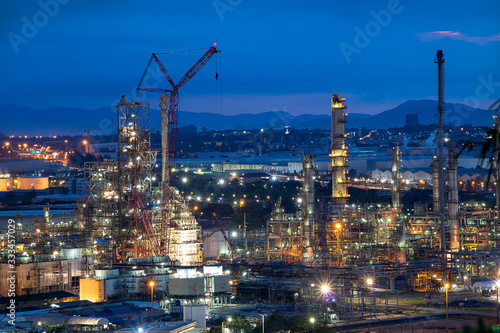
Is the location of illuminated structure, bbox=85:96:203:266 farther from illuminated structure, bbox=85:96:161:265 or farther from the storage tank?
the storage tank

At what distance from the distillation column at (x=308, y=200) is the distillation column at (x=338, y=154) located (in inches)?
77.7

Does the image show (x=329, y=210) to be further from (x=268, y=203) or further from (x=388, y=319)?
(x=268, y=203)

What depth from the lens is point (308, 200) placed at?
48.0 m

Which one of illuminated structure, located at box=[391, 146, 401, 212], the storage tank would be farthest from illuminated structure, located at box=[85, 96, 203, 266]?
the storage tank

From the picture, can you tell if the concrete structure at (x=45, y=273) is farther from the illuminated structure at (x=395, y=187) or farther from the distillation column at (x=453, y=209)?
the distillation column at (x=453, y=209)

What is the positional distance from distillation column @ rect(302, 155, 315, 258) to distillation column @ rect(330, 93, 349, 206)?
197cm

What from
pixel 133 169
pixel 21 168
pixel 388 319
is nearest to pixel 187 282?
pixel 388 319

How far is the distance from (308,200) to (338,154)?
167 inches

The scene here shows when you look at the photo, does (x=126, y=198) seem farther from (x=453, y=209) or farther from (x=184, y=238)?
(x=453, y=209)

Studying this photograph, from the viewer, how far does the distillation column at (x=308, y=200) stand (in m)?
46.6

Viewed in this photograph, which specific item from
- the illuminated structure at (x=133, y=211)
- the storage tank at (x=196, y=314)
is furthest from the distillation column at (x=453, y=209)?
the storage tank at (x=196, y=314)

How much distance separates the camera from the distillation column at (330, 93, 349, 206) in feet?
164

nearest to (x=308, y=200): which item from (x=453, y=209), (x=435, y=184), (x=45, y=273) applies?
(x=453, y=209)

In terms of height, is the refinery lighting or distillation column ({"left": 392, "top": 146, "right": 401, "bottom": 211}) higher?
distillation column ({"left": 392, "top": 146, "right": 401, "bottom": 211})
